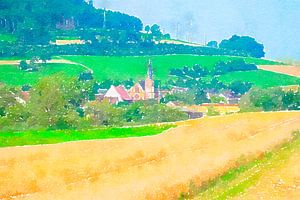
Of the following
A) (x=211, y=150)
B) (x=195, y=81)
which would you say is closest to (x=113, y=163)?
(x=211, y=150)

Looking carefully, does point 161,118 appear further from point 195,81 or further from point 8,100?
point 195,81

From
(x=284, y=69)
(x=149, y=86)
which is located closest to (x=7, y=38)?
(x=149, y=86)

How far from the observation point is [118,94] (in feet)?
505

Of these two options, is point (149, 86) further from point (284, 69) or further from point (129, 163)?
point (129, 163)

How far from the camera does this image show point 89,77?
162 meters

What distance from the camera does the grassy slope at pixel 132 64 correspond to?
172 metres

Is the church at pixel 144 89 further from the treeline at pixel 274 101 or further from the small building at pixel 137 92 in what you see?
the treeline at pixel 274 101

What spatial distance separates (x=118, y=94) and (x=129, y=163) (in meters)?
117

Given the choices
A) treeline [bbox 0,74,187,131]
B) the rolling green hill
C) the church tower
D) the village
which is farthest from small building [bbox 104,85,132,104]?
treeline [bbox 0,74,187,131]

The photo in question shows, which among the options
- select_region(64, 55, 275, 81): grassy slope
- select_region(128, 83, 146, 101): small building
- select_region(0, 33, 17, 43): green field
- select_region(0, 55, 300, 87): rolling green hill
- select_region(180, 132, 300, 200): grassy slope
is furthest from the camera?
select_region(0, 33, 17, 43): green field

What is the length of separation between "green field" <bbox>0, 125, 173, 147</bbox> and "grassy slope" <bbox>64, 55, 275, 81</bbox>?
119 meters

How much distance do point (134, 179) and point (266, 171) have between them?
6.39 m

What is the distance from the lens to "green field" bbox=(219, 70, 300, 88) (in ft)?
531

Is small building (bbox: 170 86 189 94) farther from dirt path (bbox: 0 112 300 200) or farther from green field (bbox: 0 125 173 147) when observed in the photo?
dirt path (bbox: 0 112 300 200)
